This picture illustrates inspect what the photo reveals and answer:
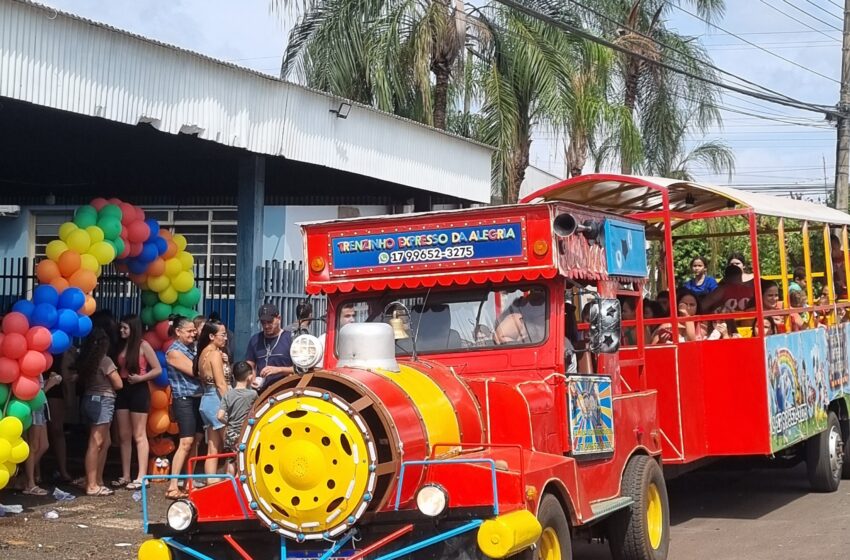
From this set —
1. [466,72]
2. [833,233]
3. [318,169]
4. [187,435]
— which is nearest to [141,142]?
[318,169]

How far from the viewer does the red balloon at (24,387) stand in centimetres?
1062

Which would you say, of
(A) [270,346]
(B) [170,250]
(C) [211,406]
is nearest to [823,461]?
(A) [270,346]

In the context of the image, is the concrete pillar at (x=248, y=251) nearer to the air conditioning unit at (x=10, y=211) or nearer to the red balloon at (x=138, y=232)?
the red balloon at (x=138, y=232)

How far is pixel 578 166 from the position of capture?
22172 mm

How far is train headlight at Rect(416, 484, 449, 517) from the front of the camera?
612 cm

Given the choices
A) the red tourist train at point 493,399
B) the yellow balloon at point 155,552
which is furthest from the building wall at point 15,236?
the yellow balloon at point 155,552

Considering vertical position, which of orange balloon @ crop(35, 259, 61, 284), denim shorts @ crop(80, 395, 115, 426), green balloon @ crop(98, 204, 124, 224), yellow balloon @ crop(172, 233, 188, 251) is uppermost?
green balloon @ crop(98, 204, 124, 224)

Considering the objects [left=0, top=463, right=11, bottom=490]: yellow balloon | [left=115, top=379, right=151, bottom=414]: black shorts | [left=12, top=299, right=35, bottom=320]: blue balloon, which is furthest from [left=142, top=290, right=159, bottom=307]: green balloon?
[left=0, top=463, right=11, bottom=490]: yellow balloon

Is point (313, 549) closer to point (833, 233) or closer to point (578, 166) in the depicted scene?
point (833, 233)

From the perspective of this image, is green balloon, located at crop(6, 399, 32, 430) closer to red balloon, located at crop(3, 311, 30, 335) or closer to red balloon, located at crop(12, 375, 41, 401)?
red balloon, located at crop(12, 375, 41, 401)

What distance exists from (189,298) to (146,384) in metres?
1.38

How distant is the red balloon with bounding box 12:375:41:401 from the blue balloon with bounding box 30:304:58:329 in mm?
559

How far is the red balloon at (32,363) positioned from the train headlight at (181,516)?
14.9 ft

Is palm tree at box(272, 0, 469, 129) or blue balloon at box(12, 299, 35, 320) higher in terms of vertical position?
palm tree at box(272, 0, 469, 129)
